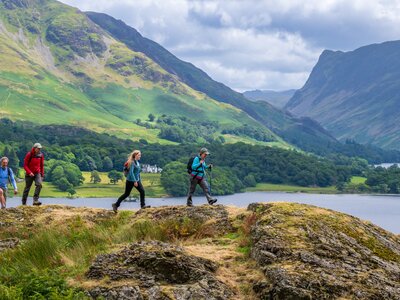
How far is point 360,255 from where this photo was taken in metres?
13.9

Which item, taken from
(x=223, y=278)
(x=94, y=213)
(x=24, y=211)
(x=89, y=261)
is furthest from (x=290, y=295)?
(x=24, y=211)

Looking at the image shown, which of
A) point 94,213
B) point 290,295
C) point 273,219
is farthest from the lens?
point 94,213

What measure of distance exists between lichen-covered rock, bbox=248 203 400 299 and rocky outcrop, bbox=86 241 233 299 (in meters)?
1.24

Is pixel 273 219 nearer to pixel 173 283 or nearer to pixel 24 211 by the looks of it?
pixel 173 283

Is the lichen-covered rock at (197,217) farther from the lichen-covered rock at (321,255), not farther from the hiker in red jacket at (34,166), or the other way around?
the hiker in red jacket at (34,166)

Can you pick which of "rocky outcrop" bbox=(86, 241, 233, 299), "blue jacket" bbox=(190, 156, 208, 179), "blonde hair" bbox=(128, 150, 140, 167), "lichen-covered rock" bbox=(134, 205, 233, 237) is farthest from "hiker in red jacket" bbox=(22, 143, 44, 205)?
"rocky outcrop" bbox=(86, 241, 233, 299)

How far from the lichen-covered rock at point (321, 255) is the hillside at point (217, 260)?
0.02m

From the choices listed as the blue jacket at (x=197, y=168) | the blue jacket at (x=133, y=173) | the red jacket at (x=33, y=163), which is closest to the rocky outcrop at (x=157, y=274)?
the blue jacket at (x=133, y=173)

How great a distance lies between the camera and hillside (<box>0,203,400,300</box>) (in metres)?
12.1

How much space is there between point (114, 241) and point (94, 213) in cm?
543

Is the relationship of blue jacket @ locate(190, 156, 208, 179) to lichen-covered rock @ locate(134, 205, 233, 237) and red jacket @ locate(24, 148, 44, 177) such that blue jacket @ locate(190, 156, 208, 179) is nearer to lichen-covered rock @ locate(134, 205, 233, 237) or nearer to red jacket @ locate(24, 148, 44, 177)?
lichen-covered rock @ locate(134, 205, 233, 237)

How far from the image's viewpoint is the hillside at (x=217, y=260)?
1214 centimetres

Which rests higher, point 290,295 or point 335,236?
point 335,236

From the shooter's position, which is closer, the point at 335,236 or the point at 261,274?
the point at 261,274
